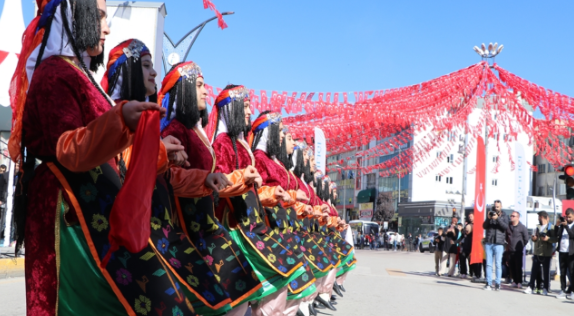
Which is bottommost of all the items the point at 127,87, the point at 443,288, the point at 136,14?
the point at 443,288

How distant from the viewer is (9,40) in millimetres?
9234

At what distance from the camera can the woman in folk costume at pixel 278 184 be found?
543 cm

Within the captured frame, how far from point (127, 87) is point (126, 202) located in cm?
103

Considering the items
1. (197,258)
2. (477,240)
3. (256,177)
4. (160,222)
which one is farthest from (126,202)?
(477,240)

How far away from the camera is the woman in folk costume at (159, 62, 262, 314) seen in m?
3.88

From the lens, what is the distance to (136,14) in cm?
959

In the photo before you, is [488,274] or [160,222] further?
[488,274]

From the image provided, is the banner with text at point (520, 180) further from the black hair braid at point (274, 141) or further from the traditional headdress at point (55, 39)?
the traditional headdress at point (55, 39)

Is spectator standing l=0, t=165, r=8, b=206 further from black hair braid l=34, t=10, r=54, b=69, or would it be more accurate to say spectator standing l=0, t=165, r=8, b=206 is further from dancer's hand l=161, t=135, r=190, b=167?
black hair braid l=34, t=10, r=54, b=69

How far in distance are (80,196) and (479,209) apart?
42.4ft

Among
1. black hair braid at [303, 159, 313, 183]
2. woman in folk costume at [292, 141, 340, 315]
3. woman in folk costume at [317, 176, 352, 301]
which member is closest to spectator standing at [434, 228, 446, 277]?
woman in folk costume at [317, 176, 352, 301]

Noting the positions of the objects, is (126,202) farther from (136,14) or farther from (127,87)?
(136,14)

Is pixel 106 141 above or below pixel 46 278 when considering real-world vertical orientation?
above

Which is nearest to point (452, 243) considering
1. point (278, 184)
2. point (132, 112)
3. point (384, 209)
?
point (278, 184)
